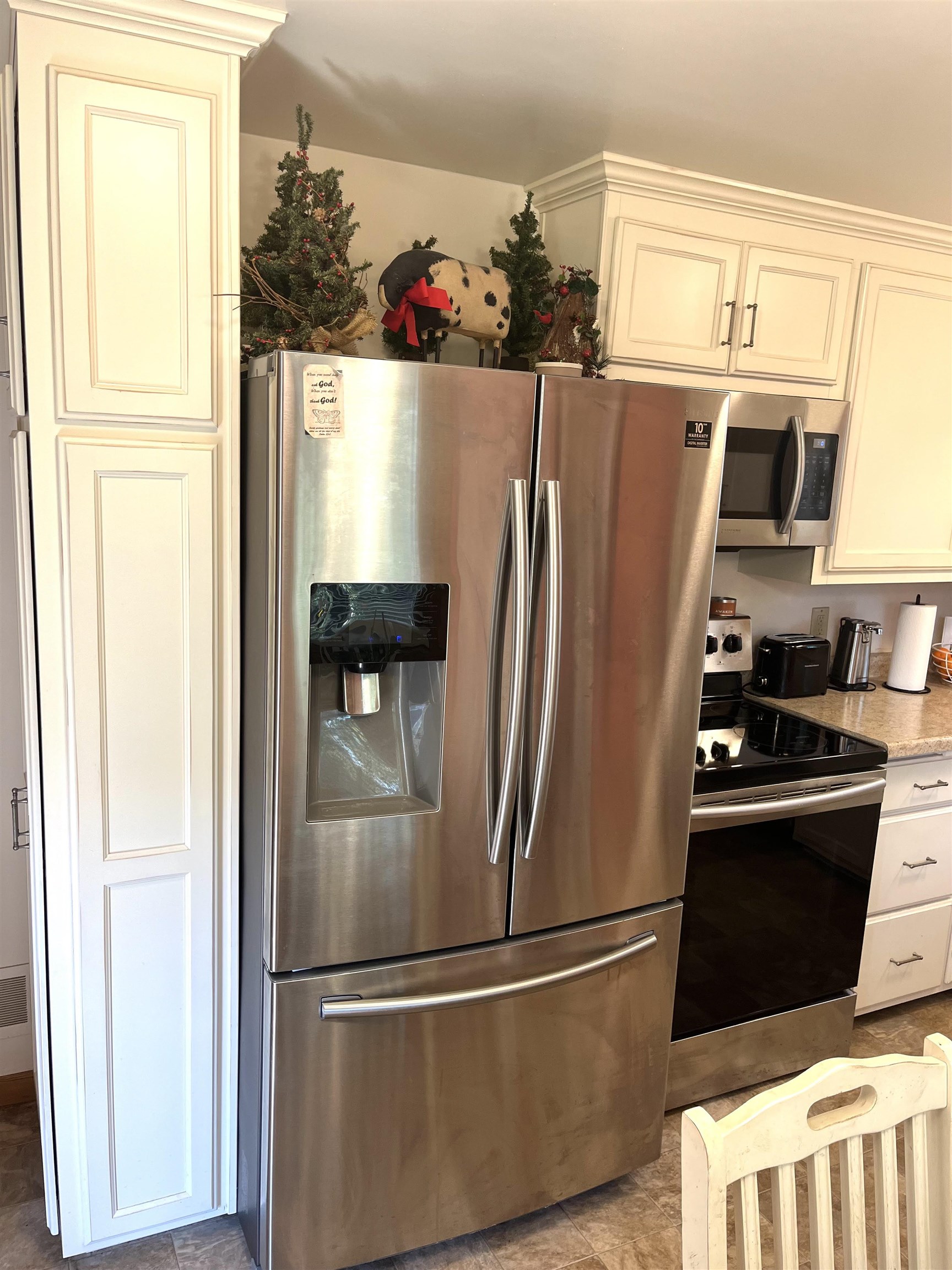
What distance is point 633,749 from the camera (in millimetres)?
1929

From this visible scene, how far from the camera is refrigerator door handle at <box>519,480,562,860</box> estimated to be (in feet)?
5.61

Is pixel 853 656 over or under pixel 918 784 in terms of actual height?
over

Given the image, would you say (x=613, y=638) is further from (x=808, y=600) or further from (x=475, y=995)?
(x=808, y=600)

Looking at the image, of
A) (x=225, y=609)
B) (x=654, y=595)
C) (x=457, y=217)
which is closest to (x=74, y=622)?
(x=225, y=609)

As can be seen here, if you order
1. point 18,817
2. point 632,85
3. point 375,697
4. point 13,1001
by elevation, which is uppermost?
point 632,85

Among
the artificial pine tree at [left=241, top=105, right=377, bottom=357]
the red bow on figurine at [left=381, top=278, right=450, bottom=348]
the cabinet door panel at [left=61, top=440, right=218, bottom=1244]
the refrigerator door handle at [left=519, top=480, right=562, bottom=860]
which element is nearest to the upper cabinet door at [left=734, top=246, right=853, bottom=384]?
the red bow on figurine at [left=381, top=278, right=450, bottom=348]

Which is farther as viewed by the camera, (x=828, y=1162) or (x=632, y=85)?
(x=632, y=85)

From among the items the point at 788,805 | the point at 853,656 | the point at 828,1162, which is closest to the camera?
the point at 828,1162

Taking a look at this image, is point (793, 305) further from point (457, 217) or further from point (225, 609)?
point (225, 609)

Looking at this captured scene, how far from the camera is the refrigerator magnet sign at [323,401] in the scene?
1.51 meters

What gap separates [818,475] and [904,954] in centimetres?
145

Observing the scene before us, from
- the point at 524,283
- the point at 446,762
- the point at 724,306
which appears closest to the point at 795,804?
the point at 446,762

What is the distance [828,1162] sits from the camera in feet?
3.45

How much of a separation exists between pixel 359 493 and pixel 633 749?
0.80 meters
